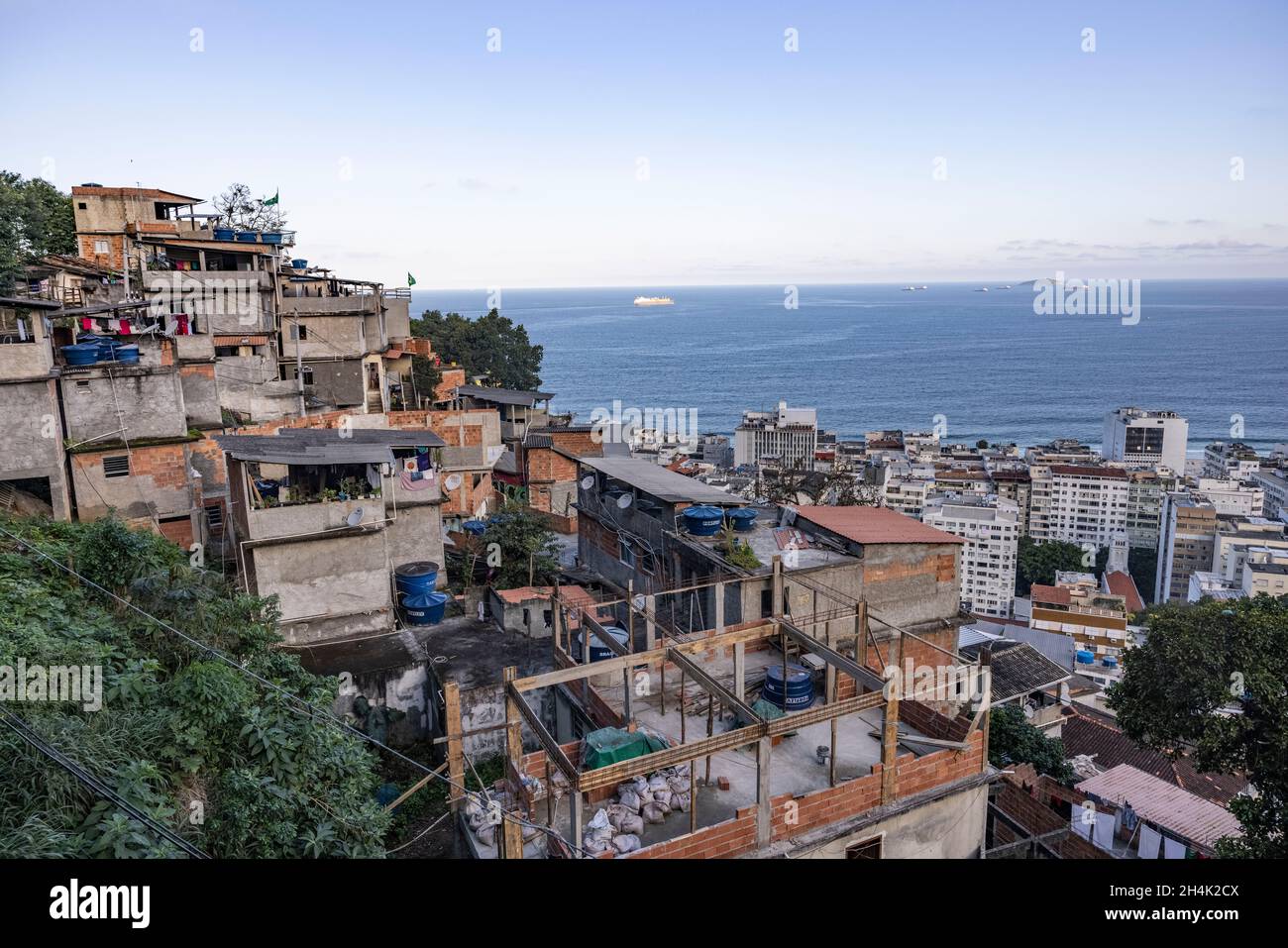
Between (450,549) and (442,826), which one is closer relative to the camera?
(442,826)

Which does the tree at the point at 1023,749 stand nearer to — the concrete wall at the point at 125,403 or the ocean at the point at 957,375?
the concrete wall at the point at 125,403

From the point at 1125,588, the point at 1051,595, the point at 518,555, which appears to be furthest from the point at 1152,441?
the point at 518,555

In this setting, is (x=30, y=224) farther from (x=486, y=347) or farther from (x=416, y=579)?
(x=486, y=347)

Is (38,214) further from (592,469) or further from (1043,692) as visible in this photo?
(1043,692)

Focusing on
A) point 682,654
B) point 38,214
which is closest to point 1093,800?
point 682,654

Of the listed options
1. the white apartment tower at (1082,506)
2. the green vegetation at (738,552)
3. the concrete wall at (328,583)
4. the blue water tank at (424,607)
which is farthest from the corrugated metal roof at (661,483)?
the white apartment tower at (1082,506)
